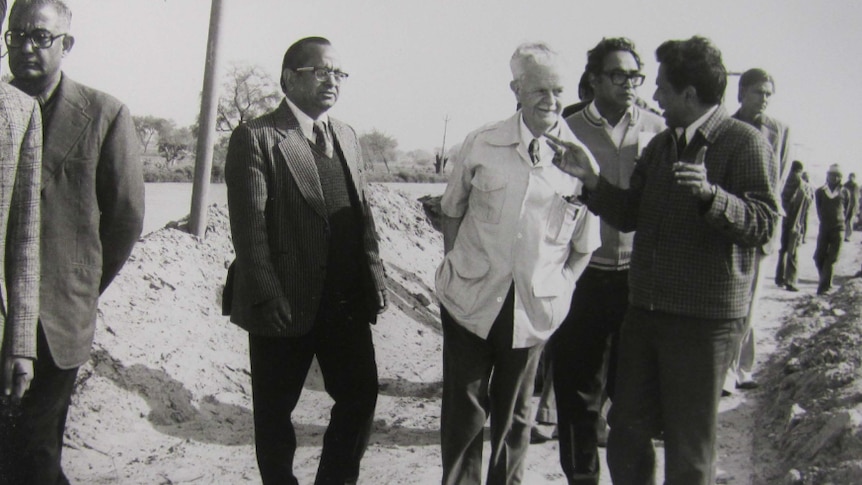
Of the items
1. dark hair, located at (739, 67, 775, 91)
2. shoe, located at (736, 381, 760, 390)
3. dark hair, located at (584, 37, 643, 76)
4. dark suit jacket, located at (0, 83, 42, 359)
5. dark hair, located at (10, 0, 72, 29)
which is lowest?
shoe, located at (736, 381, 760, 390)

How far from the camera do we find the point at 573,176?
10.8 ft

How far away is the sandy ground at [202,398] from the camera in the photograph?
4.46 meters

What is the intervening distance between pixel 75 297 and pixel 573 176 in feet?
6.55

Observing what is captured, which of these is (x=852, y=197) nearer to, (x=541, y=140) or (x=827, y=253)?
(x=827, y=253)

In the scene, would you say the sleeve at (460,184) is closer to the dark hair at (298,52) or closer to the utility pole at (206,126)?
the dark hair at (298,52)

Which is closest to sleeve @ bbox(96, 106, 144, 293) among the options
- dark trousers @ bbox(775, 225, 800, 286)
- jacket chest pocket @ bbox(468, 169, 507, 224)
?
jacket chest pocket @ bbox(468, 169, 507, 224)

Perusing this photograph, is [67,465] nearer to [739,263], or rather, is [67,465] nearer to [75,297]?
[75,297]

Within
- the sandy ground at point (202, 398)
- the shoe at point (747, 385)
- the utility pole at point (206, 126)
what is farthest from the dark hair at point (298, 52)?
the shoe at point (747, 385)

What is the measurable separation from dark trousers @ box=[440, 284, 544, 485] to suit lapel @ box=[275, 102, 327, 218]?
75 cm

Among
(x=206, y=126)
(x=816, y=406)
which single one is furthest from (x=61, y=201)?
(x=816, y=406)

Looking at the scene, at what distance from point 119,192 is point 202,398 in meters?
2.78

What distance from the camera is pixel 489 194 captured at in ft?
10.7

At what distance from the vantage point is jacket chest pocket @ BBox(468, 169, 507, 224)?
3244 mm

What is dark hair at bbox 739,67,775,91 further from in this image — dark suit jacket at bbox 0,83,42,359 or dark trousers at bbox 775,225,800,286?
dark trousers at bbox 775,225,800,286
